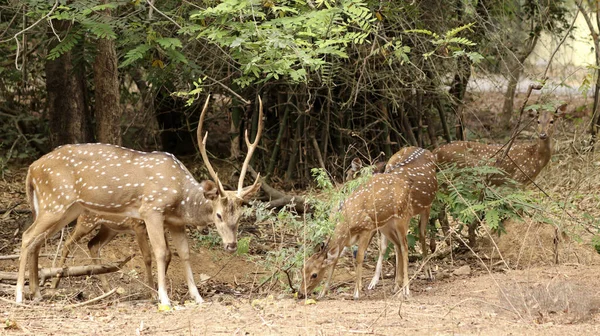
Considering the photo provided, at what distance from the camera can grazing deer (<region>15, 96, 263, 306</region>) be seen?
7652mm

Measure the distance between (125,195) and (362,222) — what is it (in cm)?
212

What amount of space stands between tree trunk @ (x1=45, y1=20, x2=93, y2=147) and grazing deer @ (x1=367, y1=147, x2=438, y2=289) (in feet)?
12.4

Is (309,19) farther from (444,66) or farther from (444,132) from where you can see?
(444,132)

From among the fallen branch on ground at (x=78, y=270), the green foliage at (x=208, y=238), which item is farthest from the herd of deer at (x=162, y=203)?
the green foliage at (x=208, y=238)

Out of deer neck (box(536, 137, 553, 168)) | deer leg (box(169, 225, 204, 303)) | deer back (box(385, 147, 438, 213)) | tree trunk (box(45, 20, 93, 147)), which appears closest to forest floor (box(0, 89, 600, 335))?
deer leg (box(169, 225, 204, 303))

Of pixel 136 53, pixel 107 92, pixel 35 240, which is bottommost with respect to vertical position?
pixel 35 240

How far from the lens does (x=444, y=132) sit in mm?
13430

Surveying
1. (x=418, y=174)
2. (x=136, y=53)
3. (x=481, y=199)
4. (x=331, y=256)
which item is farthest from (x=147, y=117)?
(x=331, y=256)

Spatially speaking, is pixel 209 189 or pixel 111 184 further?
pixel 111 184

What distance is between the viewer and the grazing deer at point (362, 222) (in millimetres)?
7656

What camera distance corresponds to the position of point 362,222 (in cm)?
773

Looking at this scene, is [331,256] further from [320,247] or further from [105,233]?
[105,233]

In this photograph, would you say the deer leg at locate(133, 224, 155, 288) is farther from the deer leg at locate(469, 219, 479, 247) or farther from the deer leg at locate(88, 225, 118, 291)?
the deer leg at locate(469, 219, 479, 247)

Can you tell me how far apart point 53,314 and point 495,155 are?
5.27 metres
